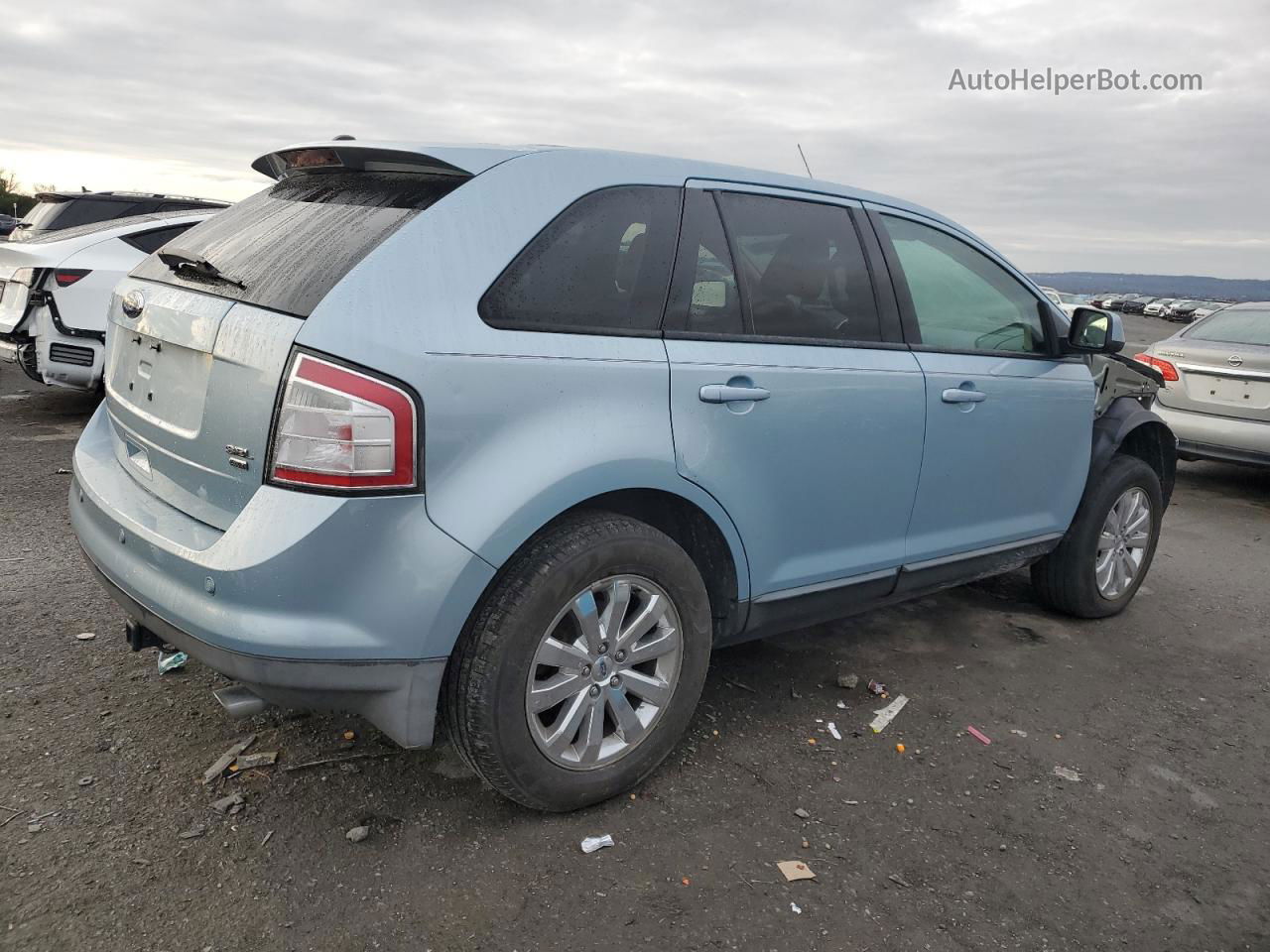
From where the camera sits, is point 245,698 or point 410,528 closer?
point 410,528

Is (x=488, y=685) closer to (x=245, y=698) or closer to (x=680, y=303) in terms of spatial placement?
(x=245, y=698)

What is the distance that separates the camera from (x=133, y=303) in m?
3.02

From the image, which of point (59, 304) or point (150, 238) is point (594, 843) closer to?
point (59, 304)

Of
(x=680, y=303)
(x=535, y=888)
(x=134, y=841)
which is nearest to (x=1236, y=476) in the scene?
(x=680, y=303)

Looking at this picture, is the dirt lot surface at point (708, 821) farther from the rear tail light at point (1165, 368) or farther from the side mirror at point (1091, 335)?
the rear tail light at point (1165, 368)

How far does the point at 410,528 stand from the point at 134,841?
1133mm

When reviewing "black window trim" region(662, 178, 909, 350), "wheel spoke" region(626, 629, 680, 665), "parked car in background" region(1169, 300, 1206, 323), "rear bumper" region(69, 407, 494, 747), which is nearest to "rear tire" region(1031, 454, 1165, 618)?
"black window trim" region(662, 178, 909, 350)

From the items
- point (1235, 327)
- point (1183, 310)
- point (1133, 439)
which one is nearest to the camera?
point (1133, 439)

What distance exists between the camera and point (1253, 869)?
2879 mm

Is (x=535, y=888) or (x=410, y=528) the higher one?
(x=410, y=528)

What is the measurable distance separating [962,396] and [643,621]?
1627 mm

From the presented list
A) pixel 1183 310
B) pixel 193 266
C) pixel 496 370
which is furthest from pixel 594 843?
pixel 1183 310

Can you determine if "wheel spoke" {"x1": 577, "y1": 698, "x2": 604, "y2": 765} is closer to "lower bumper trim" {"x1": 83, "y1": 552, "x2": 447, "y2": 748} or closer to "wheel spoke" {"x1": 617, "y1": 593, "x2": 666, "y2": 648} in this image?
"wheel spoke" {"x1": 617, "y1": 593, "x2": 666, "y2": 648}

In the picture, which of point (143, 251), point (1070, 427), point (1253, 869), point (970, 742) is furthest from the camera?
point (143, 251)
